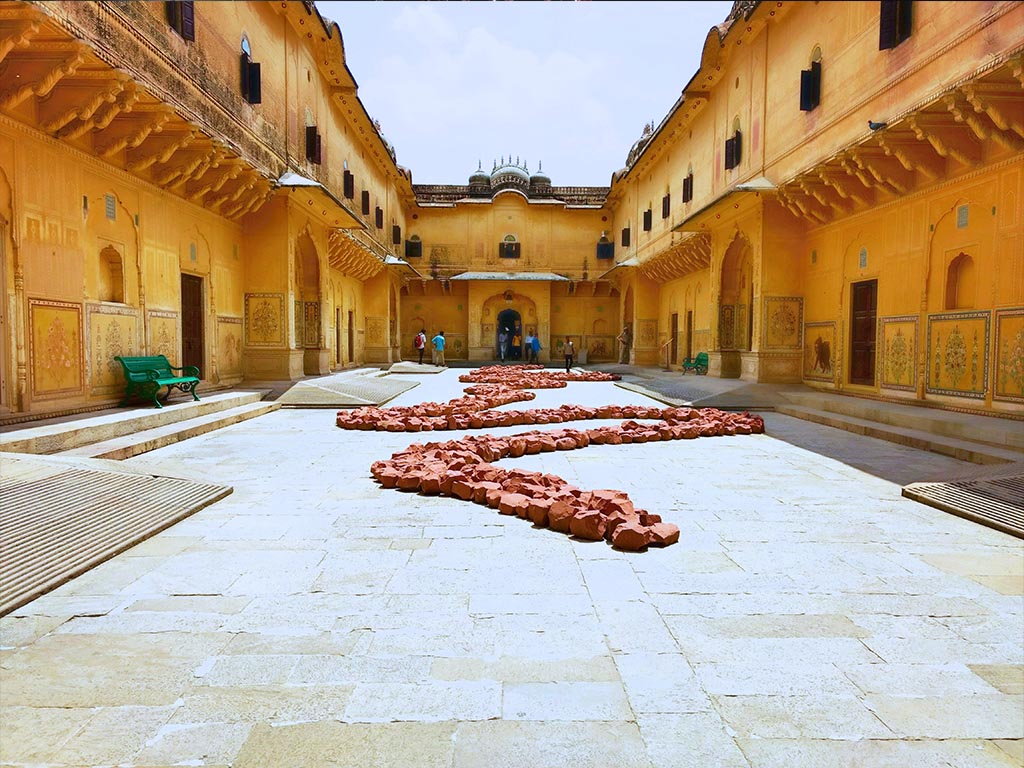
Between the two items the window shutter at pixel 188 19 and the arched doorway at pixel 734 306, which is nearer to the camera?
the window shutter at pixel 188 19

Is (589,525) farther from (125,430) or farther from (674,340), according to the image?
(674,340)

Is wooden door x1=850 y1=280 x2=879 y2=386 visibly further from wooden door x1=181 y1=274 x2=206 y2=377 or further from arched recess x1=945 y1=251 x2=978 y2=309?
wooden door x1=181 y1=274 x2=206 y2=377

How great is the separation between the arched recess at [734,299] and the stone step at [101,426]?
1290cm

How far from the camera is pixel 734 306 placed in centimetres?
1775

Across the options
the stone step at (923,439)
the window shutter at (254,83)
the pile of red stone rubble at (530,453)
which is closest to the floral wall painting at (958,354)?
the stone step at (923,439)

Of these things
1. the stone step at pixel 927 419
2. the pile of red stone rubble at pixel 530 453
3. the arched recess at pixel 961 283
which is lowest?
the pile of red stone rubble at pixel 530 453

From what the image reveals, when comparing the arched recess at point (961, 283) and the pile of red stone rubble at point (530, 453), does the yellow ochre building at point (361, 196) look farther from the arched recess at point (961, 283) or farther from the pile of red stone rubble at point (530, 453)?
the pile of red stone rubble at point (530, 453)

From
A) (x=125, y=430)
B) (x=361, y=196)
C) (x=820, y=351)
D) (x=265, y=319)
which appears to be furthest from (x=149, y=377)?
(x=361, y=196)

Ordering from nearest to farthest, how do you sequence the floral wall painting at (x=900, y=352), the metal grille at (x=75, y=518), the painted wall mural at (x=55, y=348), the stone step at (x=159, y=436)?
the metal grille at (x=75, y=518)
the stone step at (x=159, y=436)
the painted wall mural at (x=55, y=348)
the floral wall painting at (x=900, y=352)

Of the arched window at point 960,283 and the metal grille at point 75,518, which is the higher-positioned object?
the arched window at point 960,283

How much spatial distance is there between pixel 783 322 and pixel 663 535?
1214 centimetres

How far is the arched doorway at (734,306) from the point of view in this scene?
1714cm

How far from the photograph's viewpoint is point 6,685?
2.39m

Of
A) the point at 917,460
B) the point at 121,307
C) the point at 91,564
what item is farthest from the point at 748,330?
the point at 91,564
